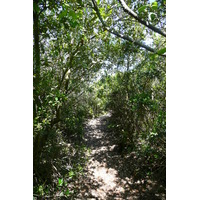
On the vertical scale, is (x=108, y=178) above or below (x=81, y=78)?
below

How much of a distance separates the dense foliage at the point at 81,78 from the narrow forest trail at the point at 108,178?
53 centimetres

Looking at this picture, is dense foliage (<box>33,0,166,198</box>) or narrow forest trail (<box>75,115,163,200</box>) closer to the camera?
dense foliage (<box>33,0,166,198</box>)

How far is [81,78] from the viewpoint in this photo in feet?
19.7

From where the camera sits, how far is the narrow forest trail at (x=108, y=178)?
426 cm

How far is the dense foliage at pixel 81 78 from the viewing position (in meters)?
2.98

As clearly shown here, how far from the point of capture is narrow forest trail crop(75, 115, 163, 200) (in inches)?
168

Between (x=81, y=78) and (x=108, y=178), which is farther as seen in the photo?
(x=81, y=78)

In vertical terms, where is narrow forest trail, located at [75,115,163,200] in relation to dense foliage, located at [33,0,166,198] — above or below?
below

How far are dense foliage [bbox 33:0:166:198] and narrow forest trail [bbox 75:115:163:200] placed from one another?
1.75 ft

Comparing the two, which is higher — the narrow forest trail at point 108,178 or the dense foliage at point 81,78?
the dense foliage at point 81,78

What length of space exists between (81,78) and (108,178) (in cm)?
372

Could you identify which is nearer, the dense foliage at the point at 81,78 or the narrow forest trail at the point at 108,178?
the dense foliage at the point at 81,78
